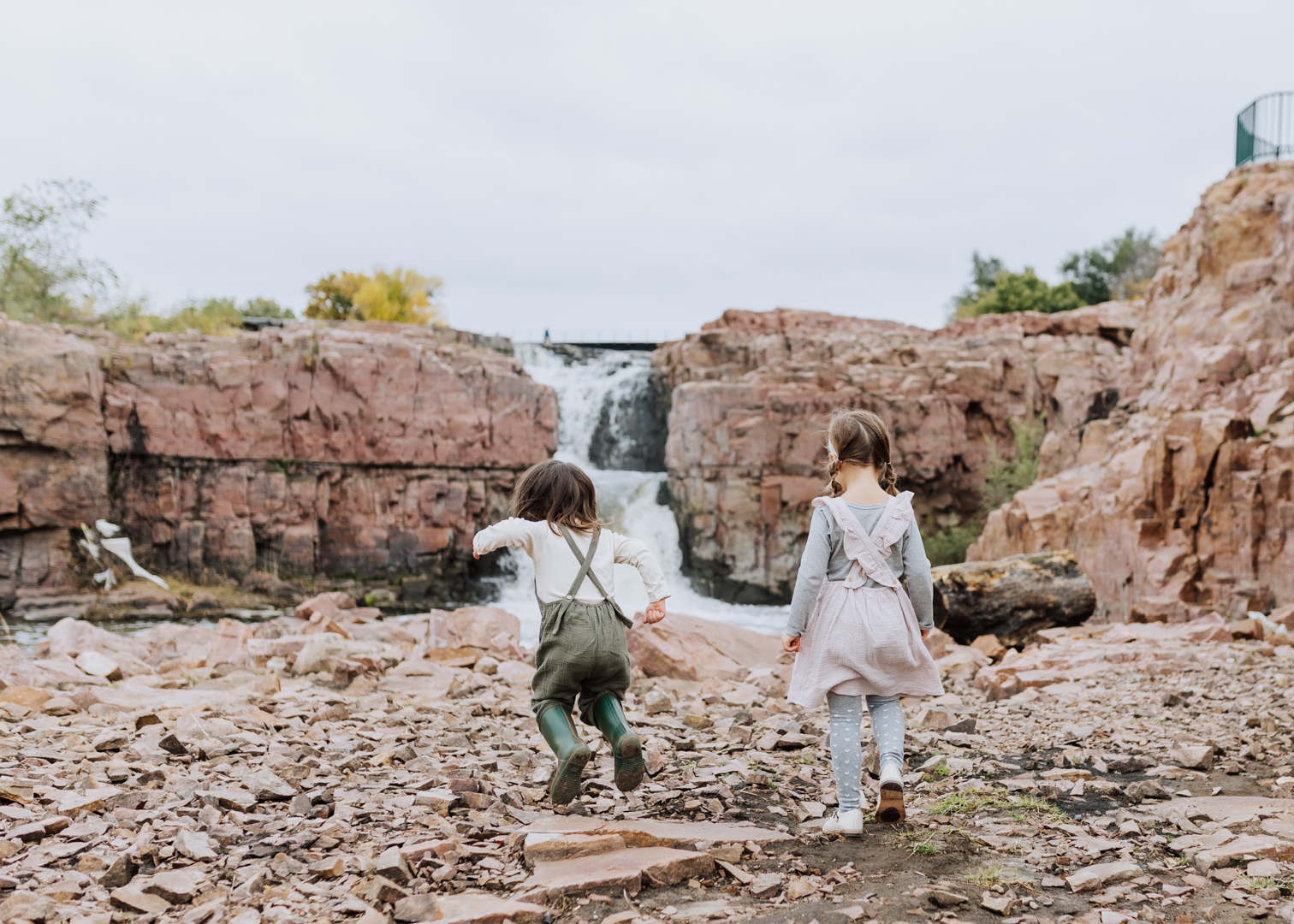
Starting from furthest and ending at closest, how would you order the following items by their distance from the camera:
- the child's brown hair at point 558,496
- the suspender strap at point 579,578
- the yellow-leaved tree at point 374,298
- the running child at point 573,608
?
the yellow-leaved tree at point 374,298, the child's brown hair at point 558,496, the suspender strap at point 579,578, the running child at point 573,608

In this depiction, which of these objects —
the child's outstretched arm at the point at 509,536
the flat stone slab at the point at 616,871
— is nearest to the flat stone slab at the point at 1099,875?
the flat stone slab at the point at 616,871

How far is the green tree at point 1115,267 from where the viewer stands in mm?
42000

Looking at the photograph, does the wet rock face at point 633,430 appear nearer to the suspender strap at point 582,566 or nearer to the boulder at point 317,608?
the boulder at point 317,608

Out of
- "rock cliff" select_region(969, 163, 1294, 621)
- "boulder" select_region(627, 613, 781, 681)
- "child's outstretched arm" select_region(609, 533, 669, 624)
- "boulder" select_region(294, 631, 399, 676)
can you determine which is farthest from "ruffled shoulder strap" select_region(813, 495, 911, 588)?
"rock cliff" select_region(969, 163, 1294, 621)

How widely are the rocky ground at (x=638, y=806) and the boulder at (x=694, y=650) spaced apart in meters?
0.87

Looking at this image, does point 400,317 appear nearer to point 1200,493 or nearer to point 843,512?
point 1200,493

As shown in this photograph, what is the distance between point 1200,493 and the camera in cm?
1095

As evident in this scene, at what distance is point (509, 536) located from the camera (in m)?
3.69

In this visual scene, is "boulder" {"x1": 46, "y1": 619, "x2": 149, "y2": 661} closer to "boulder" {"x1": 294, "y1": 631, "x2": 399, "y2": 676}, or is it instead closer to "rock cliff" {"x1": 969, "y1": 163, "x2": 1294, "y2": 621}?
"boulder" {"x1": 294, "y1": 631, "x2": 399, "y2": 676}

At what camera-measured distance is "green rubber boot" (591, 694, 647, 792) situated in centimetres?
352

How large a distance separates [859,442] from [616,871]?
190 centimetres

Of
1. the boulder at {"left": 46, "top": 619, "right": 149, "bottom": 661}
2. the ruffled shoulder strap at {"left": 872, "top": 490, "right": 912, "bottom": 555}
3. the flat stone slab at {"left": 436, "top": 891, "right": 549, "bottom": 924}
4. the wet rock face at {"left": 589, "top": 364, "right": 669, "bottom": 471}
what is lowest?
the boulder at {"left": 46, "top": 619, "right": 149, "bottom": 661}

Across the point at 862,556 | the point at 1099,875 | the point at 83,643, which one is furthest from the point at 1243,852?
the point at 83,643

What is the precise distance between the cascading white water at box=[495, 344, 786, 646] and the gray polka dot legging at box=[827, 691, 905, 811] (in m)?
14.0
